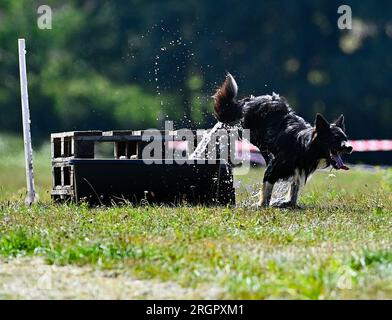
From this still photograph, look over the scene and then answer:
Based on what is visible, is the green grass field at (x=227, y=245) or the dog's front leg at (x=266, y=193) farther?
the dog's front leg at (x=266, y=193)

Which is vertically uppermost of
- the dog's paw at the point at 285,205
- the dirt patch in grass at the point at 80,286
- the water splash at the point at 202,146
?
the water splash at the point at 202,146

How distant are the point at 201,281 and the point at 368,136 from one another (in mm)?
31746

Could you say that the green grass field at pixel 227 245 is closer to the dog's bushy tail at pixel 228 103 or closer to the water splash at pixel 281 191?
the water splash at pixel 281 191

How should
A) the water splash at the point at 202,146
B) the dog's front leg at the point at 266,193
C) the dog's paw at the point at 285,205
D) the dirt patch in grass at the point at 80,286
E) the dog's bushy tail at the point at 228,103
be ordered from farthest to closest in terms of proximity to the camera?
the dog's bushy tail at the point at 228,103 < the water splash at the point at 202,146 < the dog's front leg at the point at 266,193 < the dog's paw at the point at 285,205 < the dirt patch in grass at the point at 80,286

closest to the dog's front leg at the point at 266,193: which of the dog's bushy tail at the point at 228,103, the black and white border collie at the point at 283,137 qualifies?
the black and white border collie at the point at 283,137

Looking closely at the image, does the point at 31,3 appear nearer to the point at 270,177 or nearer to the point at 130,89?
the point at 130,89

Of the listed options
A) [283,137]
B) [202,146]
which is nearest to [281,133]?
[283,137]

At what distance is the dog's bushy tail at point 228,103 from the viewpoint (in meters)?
13.9

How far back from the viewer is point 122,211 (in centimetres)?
1173

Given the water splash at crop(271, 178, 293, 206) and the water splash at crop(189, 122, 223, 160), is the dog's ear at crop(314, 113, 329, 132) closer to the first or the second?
the water splash at crop(271, 178, 293, 206)

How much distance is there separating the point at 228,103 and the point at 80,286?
6.96 meters

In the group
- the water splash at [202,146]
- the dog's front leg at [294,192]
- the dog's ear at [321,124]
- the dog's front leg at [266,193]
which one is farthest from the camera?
the water splash at [202,146]

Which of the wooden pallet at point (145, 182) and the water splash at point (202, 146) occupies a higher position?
the water splash at point (202, 146)

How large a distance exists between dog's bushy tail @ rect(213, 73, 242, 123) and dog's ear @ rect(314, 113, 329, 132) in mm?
1406
